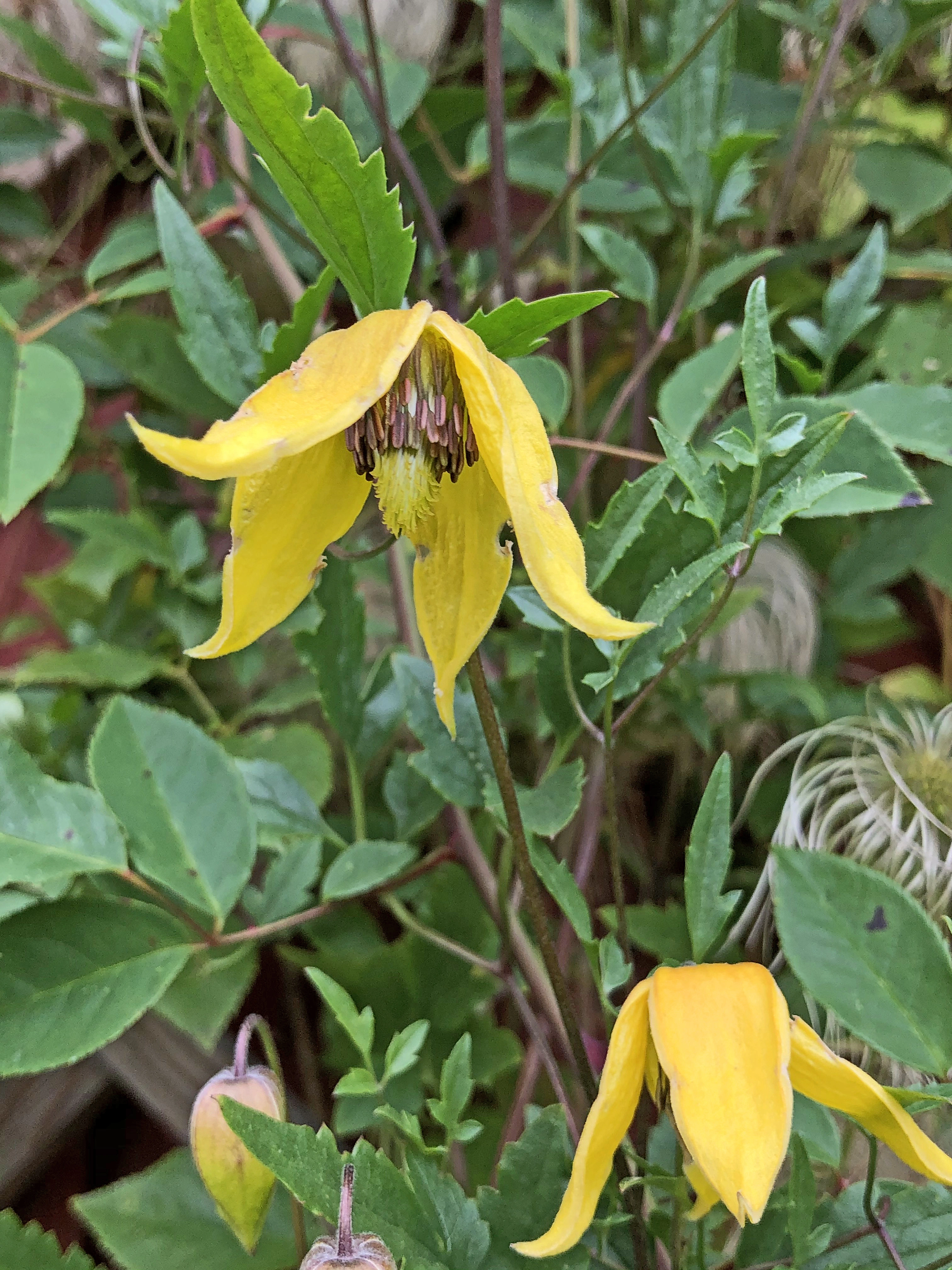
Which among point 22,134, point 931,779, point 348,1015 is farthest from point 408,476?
point 22,134

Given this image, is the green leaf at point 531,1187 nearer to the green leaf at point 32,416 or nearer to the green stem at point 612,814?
the green stem at point 612,814

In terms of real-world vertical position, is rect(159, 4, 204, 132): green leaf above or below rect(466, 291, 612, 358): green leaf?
above

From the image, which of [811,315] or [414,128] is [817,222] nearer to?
[811,315]

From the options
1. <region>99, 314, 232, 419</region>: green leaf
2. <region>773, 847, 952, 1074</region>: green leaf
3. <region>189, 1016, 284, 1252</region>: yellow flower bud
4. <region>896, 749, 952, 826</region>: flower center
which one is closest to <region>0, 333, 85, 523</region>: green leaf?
<region>99, 314, 232, 419</region>: green leaf

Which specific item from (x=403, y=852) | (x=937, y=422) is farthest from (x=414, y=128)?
(x=403, y=852)

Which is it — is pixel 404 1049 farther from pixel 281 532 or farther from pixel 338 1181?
pixel 281 532

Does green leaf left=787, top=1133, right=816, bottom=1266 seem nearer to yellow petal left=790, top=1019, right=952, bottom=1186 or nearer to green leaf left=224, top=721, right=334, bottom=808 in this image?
yellow petal left=790, top=1019, right=952, bottom=1186
